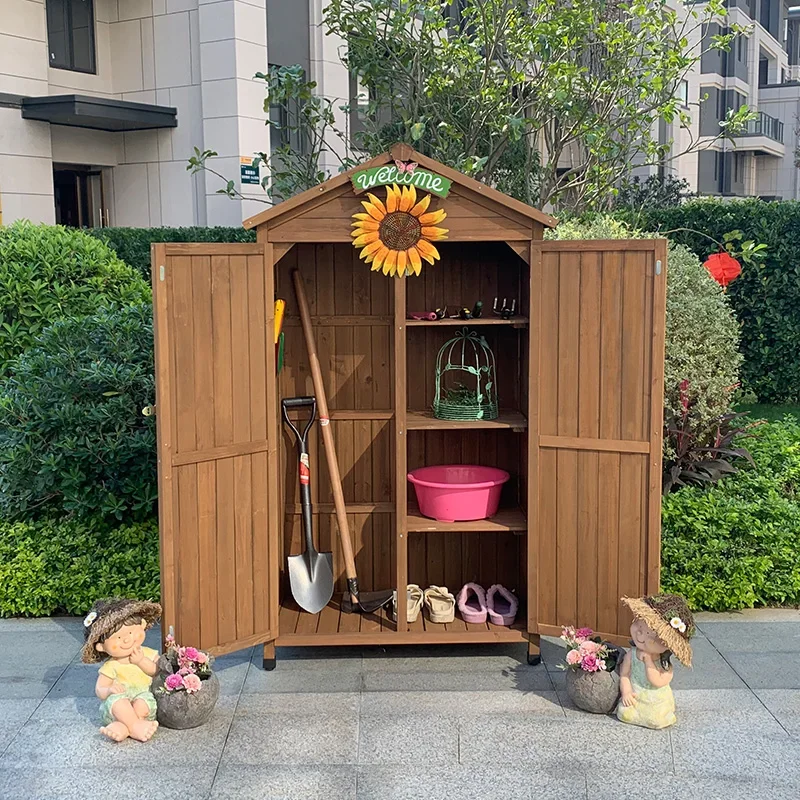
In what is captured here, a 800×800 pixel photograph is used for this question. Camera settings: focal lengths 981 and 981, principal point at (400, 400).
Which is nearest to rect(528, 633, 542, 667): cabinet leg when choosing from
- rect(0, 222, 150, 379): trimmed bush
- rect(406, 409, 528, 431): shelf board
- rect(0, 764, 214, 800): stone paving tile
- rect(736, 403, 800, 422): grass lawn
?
rect(406, 409, 528, 431): shelf board

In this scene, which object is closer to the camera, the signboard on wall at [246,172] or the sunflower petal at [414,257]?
the sunflower petal at [414,257]

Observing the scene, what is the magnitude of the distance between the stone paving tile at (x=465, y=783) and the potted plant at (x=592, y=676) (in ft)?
1.67

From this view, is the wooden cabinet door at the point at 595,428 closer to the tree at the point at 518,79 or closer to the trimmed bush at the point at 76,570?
the trimmed bush at the point at 76,570

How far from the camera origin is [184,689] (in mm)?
4148

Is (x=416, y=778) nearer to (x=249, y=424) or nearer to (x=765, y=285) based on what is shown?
(x=249, y=424)

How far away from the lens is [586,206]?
30.1 feet

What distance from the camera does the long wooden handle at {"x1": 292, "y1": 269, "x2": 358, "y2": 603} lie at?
4.98m

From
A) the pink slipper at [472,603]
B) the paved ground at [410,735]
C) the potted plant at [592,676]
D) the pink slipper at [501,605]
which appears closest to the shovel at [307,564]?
the paved ground at [410,735]

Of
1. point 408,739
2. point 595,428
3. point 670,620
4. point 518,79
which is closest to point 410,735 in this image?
point 408,739

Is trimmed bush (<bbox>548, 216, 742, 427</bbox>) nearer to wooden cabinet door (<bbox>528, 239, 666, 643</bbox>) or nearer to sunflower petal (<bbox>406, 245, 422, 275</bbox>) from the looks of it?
wooden cabinet door (<bbox>528, 239, 666, 643</bbox>)

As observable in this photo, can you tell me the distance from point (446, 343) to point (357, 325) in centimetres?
50

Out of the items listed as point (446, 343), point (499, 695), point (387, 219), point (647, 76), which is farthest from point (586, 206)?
point (499, 695)

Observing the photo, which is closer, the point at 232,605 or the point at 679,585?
the point at 232,605

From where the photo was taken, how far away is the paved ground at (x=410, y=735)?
3.74 metres
